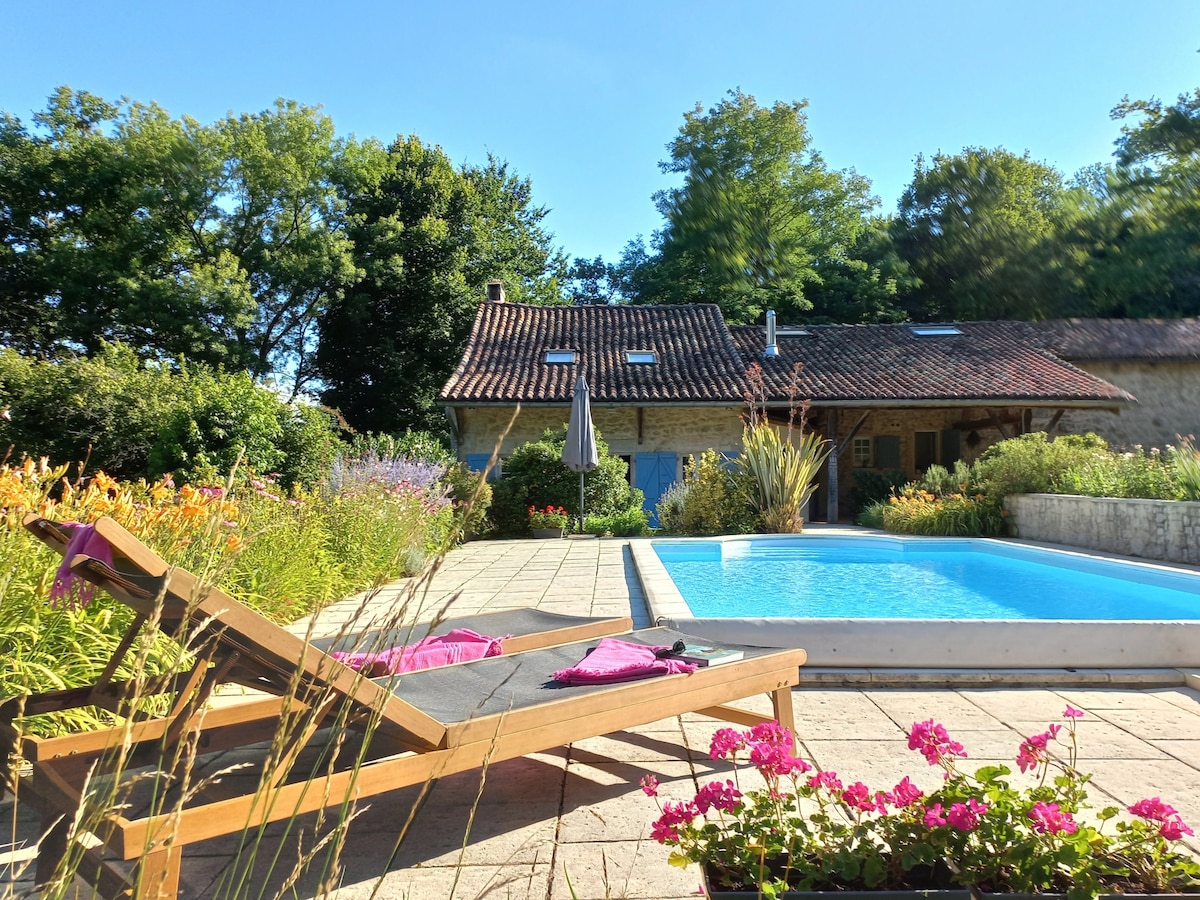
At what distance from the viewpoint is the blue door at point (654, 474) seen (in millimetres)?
13141

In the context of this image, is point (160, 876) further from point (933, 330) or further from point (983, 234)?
point (983, 234)

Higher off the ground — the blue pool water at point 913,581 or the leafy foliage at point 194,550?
the leafy foliage at point 194,550

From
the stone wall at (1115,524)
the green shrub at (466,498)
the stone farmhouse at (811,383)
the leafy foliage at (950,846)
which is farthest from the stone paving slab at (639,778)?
the stone farmhouse at (811,383)

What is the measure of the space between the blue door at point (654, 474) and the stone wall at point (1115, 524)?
18.2 ft

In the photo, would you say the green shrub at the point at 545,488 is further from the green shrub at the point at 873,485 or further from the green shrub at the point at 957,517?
the green shrub at the point at 873,485

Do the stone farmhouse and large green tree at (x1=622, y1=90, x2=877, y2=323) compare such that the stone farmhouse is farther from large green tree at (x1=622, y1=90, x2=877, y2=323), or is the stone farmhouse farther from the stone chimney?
large green tree at (x1=622, y1=90, x2=877, y2=323)

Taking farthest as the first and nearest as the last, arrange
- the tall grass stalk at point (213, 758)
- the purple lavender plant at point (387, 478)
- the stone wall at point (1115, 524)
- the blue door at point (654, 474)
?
1. the blue door at point (654, 474)
2. the purple lavender plant at point (387, 478)
3. the stone wall at point (1115, 524)
4. the tall grass stalk at point (213, 758)

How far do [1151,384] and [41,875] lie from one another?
20.2 meters

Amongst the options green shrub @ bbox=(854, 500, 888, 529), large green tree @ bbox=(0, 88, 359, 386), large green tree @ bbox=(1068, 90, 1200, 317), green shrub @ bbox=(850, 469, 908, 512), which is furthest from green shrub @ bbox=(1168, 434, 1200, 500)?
large green tree @ bbox=(1068, 90, 1200, 317)

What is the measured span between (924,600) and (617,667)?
4.64m

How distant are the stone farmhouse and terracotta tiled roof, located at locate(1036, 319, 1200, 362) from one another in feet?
0.16

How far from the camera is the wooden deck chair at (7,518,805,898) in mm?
1414

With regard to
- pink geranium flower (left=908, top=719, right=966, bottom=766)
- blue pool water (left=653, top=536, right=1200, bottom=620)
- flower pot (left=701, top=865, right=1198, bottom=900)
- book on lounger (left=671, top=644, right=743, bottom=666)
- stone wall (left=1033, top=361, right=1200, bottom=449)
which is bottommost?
blue pool water (left=653, top=536, right=1200, bottom=620)

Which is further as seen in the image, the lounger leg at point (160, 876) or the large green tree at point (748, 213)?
the large green tree at point (748, 213)
